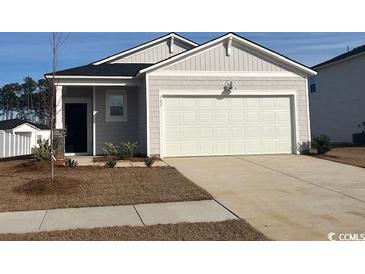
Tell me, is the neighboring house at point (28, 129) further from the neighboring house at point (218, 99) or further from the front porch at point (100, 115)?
the neighboring house at point (218, 99)

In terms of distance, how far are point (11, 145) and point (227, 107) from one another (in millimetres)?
18627

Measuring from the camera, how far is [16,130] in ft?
154

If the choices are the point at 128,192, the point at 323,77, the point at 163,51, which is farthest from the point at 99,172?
the point at 323,77

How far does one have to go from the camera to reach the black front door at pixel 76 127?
1811 cm

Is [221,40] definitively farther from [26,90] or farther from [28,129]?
[26,90]

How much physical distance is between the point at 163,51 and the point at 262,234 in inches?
662

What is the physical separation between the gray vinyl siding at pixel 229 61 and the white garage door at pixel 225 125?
3.72 ft

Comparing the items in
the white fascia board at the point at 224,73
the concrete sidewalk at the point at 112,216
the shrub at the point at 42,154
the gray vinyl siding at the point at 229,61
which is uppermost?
the gray vinyl siding at the point at 229,61

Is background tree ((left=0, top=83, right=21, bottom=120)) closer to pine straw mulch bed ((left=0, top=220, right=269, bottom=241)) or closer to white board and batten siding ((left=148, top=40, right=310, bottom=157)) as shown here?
white board and batten siding ((left=148, top=40, right=310, bottom=157))

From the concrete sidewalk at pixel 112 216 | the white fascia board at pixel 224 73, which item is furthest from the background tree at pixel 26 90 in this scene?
the concrete sidewalk at pixel 112 216

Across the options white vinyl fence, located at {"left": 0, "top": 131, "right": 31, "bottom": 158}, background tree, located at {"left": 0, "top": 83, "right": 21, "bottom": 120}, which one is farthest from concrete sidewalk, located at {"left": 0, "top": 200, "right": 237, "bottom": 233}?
background tree, located at {"left": 0, "top": 83, "right": 21, "bottom": 120}

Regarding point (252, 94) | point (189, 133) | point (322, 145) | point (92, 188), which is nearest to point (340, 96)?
point (322, 145)

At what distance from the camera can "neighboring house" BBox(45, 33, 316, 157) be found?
51.9 feet

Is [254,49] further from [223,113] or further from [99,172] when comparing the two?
[99,172]
